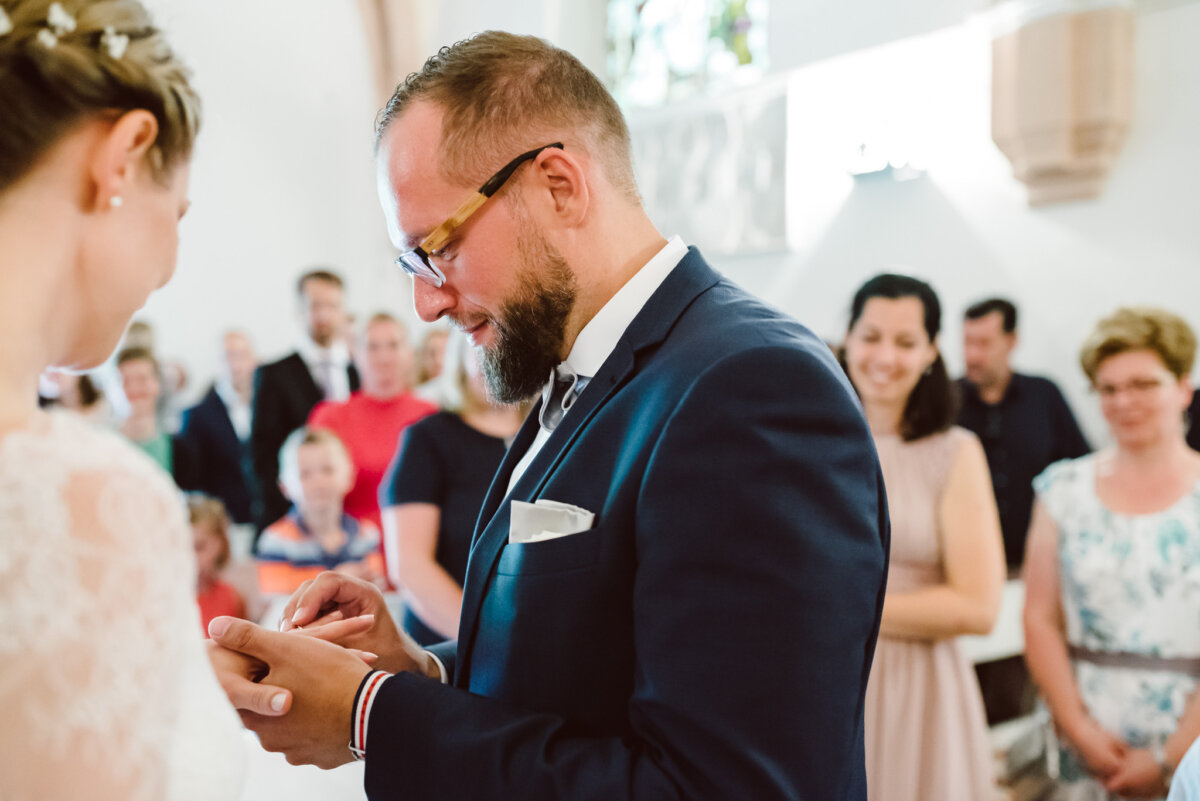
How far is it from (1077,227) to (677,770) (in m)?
6.05

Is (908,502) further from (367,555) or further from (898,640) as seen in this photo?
(367,555)

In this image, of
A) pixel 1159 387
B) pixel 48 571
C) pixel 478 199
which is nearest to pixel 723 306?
pixel 478 199

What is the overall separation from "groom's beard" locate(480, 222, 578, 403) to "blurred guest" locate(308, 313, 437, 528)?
9.84 feet

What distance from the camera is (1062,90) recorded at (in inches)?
226

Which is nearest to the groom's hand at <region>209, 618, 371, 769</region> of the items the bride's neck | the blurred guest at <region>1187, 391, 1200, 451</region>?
the bride's neck

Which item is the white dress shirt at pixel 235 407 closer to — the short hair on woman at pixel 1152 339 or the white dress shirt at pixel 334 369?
the white dress shirt at pixel 334 369

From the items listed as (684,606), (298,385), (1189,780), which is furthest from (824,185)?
(684,606)

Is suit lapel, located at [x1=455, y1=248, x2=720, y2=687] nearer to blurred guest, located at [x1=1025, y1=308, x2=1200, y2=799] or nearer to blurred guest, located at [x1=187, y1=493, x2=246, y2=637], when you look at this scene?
blurred guest, located at [x1=1025, y1=308, x2=1200, y2=799]

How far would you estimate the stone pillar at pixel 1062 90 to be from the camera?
5.58 metres

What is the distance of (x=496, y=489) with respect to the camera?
60.4 inches

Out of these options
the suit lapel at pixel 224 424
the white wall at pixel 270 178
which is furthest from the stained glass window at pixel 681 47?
the suit lapel at pixel 224 424

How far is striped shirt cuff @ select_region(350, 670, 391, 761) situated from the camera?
3.92ft

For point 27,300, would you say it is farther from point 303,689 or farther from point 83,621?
point 303,689

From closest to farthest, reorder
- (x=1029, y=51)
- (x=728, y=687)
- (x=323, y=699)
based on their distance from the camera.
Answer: (x=728, y=687) → (x=323, y=699) → (x=1029, y=51)
